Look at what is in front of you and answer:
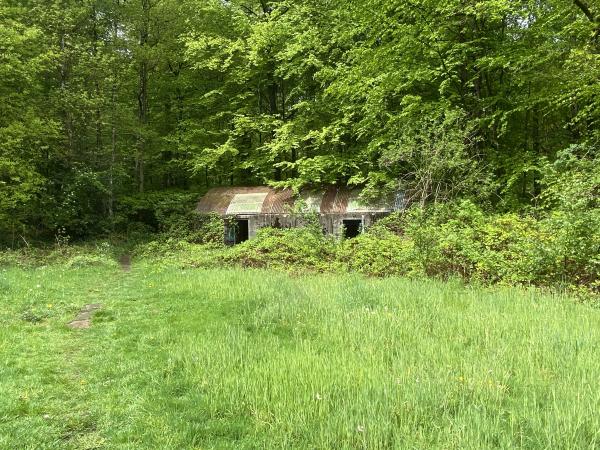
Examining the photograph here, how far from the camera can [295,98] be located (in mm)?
31656

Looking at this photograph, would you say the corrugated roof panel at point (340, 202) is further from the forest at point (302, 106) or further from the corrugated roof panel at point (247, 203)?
the corrugated roof panel at point (247, 203)

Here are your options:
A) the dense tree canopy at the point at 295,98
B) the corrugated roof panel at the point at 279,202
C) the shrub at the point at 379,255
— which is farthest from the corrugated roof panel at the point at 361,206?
the shrub at the point at 379,255

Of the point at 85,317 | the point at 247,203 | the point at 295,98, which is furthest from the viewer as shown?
the point at 295,98

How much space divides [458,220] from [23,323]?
43.1 ft

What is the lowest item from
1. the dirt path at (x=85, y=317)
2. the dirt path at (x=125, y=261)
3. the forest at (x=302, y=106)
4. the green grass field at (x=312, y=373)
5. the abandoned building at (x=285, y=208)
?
the dirt path at (x=125, y=261)

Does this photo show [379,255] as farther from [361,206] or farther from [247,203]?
[247,203]

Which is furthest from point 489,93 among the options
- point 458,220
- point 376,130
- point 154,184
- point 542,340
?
point 154,184

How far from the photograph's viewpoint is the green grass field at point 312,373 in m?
4.36

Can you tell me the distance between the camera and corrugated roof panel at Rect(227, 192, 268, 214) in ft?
87.0

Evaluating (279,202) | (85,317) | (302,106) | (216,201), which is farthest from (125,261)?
(302,106)

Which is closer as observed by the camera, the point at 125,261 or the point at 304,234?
the point at 304,234

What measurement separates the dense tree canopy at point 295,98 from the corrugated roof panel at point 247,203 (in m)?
2.55

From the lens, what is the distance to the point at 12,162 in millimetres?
21578

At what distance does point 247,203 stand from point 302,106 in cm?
686
